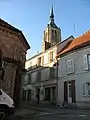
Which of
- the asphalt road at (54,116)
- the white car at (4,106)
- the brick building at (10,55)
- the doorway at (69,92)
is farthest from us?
the doorway at (69,92)

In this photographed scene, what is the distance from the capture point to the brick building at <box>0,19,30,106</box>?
55.6ft

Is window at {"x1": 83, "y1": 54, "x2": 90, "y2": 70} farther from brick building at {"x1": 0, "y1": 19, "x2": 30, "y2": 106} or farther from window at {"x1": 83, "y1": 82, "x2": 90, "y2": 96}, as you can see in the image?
brick building at {"x1": 0, "y1": 19, "x2": 30, "y2": 106}

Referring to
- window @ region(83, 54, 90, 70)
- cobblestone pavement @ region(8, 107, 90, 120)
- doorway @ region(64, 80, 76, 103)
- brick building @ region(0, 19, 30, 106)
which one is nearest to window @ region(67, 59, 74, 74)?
doorway @ region(64, 80, 76, 103)

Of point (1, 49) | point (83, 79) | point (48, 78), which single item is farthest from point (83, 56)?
point (1, 49)

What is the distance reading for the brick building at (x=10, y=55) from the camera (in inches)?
667

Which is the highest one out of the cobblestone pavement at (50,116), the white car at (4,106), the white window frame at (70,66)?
the white window frame at (70,66)

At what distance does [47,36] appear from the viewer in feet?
179

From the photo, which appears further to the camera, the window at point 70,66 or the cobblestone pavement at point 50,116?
the window at point 70,66

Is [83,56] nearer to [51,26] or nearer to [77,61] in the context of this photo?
[77,61]

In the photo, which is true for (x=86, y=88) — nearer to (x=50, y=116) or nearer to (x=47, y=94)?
(x=47, y=94)

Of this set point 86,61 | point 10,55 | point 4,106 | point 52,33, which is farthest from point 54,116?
point 52,33

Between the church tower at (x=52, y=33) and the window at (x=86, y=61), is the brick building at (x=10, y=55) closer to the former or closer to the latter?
the window at (x=86, y=61)

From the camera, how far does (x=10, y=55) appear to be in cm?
1791

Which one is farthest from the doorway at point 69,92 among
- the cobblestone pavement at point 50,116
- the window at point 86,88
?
the cobblestone pavement at point 50,116
